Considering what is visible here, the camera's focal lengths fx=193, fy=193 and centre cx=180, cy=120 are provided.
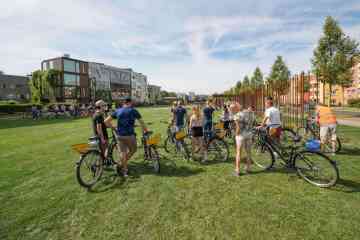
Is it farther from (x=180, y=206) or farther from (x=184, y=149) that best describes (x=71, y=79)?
(x=180, y=206)

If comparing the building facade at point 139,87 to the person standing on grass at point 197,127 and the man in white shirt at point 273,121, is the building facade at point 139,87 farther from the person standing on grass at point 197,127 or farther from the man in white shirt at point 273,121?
the man in white shirt at point 273,121

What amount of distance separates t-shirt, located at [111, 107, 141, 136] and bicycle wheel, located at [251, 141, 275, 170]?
3.63 metres

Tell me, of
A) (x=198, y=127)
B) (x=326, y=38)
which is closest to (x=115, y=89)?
(x=326, y=38)

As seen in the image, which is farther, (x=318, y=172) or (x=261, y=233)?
(x=318, y=172)

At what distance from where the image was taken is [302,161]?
15.0 ft

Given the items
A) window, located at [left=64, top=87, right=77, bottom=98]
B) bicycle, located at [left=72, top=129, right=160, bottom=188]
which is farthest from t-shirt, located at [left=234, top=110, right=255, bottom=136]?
window, located at [left=64, top=87, right=77, bottom=98]

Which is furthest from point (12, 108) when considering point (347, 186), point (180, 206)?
point (347, 186)

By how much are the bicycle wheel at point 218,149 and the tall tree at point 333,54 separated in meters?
18.0

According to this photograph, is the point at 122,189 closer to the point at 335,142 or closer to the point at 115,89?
the point at 335,142

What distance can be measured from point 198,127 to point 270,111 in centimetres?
226

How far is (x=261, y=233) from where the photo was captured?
287cm

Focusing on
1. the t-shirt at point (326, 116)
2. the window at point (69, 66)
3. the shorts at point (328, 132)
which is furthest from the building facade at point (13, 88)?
the shorts at point (328, 132)

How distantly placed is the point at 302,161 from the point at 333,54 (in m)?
20.3

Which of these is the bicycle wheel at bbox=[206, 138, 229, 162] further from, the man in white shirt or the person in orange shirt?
the person in orange shirt
